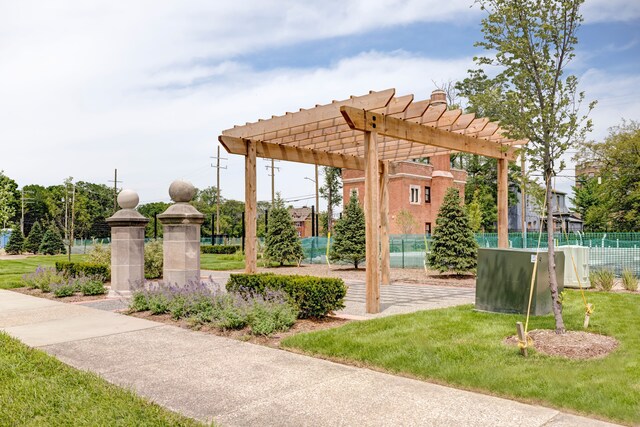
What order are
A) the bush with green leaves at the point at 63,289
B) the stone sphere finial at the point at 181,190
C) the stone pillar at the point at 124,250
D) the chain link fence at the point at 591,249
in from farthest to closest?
the chain link fence at the point at 591,249 < the stone pillar at the point at 124,250 < the bush with green leaves at the point at 63,289 < the stone sphere finial at the point at 181,190

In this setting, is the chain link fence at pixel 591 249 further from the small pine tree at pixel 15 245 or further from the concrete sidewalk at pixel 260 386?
the small pine tree at pixel 15 245

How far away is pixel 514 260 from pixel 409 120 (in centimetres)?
383

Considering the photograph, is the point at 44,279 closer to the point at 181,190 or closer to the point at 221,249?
the point at 181,190

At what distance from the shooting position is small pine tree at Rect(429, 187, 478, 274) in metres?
20.4

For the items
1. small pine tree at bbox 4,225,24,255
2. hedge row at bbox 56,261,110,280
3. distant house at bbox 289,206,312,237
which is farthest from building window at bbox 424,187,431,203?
small pine tree at bbox 4,225,24,255

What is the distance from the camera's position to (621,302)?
1084 centimetres

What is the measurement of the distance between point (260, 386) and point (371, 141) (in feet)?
19.5

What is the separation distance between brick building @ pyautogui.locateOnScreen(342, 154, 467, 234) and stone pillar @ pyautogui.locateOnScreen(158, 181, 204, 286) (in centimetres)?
3355

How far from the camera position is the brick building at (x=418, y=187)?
45.8 m

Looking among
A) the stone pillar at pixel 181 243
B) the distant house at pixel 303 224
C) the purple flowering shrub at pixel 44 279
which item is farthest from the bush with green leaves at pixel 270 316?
the distant house at pixel 303 224

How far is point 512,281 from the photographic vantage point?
9148 millimetres

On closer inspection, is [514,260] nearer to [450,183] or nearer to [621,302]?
[621,302]

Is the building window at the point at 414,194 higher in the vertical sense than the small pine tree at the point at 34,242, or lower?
higher

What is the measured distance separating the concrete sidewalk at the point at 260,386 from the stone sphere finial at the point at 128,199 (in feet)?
20.9
